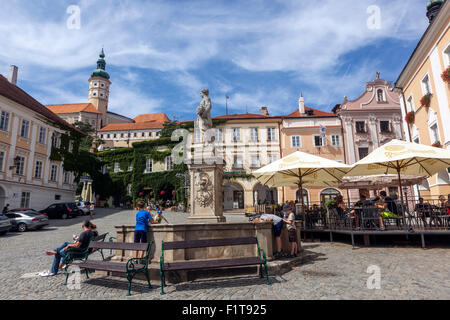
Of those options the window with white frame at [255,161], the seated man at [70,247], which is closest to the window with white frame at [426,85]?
the seated man at [70,247]

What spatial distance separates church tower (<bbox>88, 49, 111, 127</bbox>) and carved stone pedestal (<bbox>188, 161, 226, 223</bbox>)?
92.1 metres

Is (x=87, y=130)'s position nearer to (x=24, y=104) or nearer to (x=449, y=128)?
(x=24, y=104)

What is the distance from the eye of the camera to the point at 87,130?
219ft

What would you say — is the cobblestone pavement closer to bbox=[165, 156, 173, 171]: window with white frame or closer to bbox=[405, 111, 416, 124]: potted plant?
bbox=[405, 111, 416, 124]: potted plant

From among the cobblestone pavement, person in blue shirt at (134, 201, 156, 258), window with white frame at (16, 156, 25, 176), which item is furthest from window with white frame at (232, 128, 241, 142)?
person in blue shirt at (134, 201, 156, 258)

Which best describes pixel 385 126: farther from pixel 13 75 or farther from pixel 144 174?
pixel 13 75

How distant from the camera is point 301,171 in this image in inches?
519

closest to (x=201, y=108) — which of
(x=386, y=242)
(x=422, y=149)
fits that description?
(x=422, y=149)

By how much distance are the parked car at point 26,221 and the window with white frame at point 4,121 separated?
11887 mm

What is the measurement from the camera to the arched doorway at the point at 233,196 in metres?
36.8

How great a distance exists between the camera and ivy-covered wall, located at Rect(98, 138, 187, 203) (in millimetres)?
41438

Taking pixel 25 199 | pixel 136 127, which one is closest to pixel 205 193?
pixel 25 199

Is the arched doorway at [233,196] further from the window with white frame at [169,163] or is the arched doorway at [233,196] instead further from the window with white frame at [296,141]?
the window with white frame at [169,163]

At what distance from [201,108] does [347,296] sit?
21.2ft
